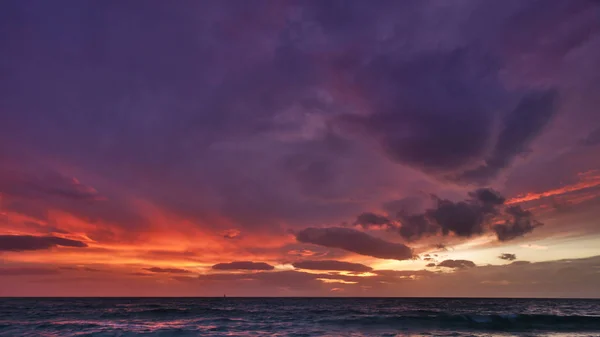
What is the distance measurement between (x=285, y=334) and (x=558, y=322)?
36.8 metres

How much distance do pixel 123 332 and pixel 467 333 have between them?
1336 inches

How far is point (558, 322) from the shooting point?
50.0 m

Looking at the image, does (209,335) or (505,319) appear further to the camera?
(505,319)

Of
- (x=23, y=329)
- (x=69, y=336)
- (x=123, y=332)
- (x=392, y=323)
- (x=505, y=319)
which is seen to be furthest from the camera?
(x=505, y=319)

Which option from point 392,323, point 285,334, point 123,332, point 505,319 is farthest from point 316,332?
point 505,319

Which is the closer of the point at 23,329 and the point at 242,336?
the point at 242,336

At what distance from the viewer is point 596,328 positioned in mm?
42969

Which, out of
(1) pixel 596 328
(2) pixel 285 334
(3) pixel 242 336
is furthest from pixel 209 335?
(1) pixel 596 328

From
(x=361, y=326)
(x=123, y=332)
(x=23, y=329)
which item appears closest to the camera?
(x=123, y=332)

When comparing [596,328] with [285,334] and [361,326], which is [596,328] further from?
[285,334]

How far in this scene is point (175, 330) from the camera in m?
39.6

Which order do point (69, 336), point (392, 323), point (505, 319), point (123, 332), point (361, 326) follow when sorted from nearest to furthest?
point (69, 336)
point (123, 332)
point (361, 326)
point (392, 323)
point (505, 319)

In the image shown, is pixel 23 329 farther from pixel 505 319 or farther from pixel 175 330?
pixel 505 319

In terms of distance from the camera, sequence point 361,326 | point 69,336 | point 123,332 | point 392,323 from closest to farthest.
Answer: point 69,336
point 123,332
point 361,326
point 392,323
